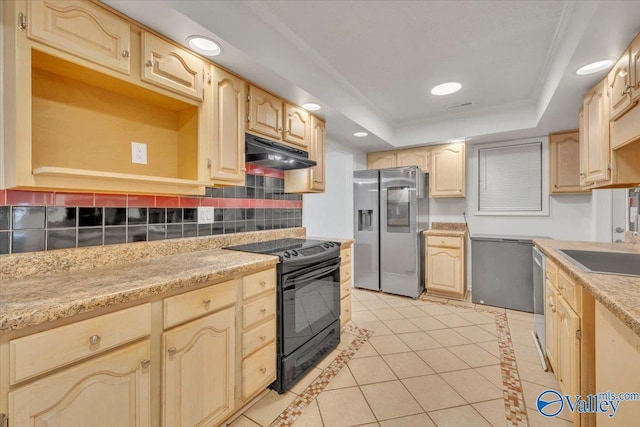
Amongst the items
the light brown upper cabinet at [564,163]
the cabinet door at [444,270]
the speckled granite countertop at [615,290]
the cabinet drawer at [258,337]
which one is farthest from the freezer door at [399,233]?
the cabinet drawer at [258,337]

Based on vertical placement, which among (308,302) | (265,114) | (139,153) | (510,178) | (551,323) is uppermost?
(265,114)

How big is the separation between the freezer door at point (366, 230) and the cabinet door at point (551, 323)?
204 centimetres

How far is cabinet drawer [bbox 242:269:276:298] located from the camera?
157cm

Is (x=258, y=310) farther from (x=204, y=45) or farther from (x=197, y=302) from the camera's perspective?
(x=204, y=45)

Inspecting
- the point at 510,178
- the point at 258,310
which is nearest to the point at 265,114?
the point at 258,310

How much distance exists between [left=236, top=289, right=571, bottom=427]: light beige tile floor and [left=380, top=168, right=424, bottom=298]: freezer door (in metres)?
0.75

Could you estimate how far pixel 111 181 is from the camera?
135cm

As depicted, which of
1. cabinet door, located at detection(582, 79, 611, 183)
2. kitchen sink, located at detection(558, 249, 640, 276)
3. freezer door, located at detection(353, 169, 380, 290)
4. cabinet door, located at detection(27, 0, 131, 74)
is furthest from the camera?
freezer door, located at detection(353, 169, 380, 290)

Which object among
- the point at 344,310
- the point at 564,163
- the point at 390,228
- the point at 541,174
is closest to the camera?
the point at 344,310

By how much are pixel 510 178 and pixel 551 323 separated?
2363 millimetres

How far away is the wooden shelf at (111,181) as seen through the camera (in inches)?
44.7

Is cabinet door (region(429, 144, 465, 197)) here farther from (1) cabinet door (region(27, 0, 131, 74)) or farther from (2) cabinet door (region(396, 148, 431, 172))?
(1) cabinet door (region(27, 0, 131, 74))

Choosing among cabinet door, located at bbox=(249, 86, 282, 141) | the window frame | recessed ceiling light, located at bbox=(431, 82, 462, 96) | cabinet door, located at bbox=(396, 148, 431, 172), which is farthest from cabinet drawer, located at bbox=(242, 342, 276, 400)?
the window frame

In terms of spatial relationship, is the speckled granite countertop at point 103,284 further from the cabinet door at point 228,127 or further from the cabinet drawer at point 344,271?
the cabinet drawer at point 344,271
